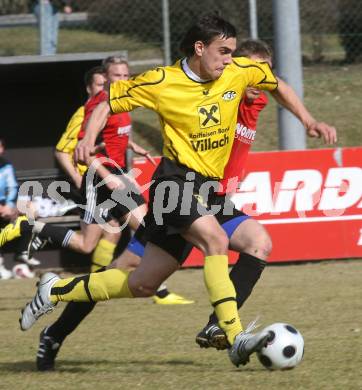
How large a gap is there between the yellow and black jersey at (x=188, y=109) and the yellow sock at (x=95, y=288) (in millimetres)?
717

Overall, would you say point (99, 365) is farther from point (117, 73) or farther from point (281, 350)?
point (117, 73)

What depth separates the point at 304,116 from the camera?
5.96m

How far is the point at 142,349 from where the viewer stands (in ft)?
21.6

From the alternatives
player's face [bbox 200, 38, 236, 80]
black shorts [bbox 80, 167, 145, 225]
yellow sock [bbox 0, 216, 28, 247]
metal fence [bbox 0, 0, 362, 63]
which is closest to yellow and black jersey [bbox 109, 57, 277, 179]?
player's face [bbox 200, 38, 236, 80]

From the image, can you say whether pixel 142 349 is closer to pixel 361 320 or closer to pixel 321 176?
pixel 361 320

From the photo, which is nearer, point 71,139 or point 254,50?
point 254,50

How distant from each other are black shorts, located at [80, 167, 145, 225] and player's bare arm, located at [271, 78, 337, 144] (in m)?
3.09

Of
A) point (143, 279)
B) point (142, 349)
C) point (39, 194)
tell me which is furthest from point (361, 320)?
point (39, 194)

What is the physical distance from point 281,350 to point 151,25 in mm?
9780

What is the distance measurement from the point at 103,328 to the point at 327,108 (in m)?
7.98

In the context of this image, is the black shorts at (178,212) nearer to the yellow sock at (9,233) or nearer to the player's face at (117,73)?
the player's face at (117,73)

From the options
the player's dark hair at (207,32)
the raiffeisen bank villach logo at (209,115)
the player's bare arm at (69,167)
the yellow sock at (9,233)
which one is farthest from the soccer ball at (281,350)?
the player's bare arm at (69,167)

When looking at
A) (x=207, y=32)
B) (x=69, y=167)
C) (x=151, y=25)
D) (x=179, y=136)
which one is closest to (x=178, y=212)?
(x=179, y=136)

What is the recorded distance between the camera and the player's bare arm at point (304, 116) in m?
5.76
